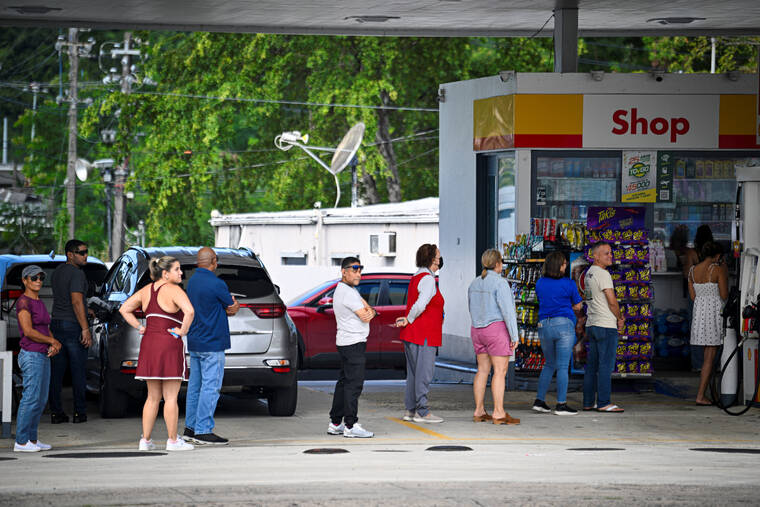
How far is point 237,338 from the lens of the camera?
1337 centimetres

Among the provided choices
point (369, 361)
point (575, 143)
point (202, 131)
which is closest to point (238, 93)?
point (202, 131)

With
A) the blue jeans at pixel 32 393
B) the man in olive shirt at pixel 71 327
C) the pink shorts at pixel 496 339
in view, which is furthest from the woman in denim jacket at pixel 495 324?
the blue jeans at pixel 32 393

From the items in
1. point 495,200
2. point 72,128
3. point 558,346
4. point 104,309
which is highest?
point 72,128

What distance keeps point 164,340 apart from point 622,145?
8051mm

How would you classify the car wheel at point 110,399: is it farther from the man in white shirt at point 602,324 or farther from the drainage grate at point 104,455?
the man in white shirt at point 602,324

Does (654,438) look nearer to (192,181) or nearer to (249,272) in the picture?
(249,272)

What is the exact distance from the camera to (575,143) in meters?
17.0

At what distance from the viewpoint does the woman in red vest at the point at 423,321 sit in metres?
13.2

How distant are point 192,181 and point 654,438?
27471 millimetres

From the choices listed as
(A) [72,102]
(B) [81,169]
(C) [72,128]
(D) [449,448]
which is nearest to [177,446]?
(D) [449,448]

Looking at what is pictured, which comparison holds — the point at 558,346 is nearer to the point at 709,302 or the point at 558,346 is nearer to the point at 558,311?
the point at 558,311

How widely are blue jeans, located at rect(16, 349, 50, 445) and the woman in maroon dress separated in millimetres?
958

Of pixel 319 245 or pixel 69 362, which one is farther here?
pixel 319 245

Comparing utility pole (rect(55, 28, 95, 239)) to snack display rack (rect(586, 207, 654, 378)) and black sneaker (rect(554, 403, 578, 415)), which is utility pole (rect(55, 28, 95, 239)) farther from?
black sneaker (rect(554, 403, 578, 415))
